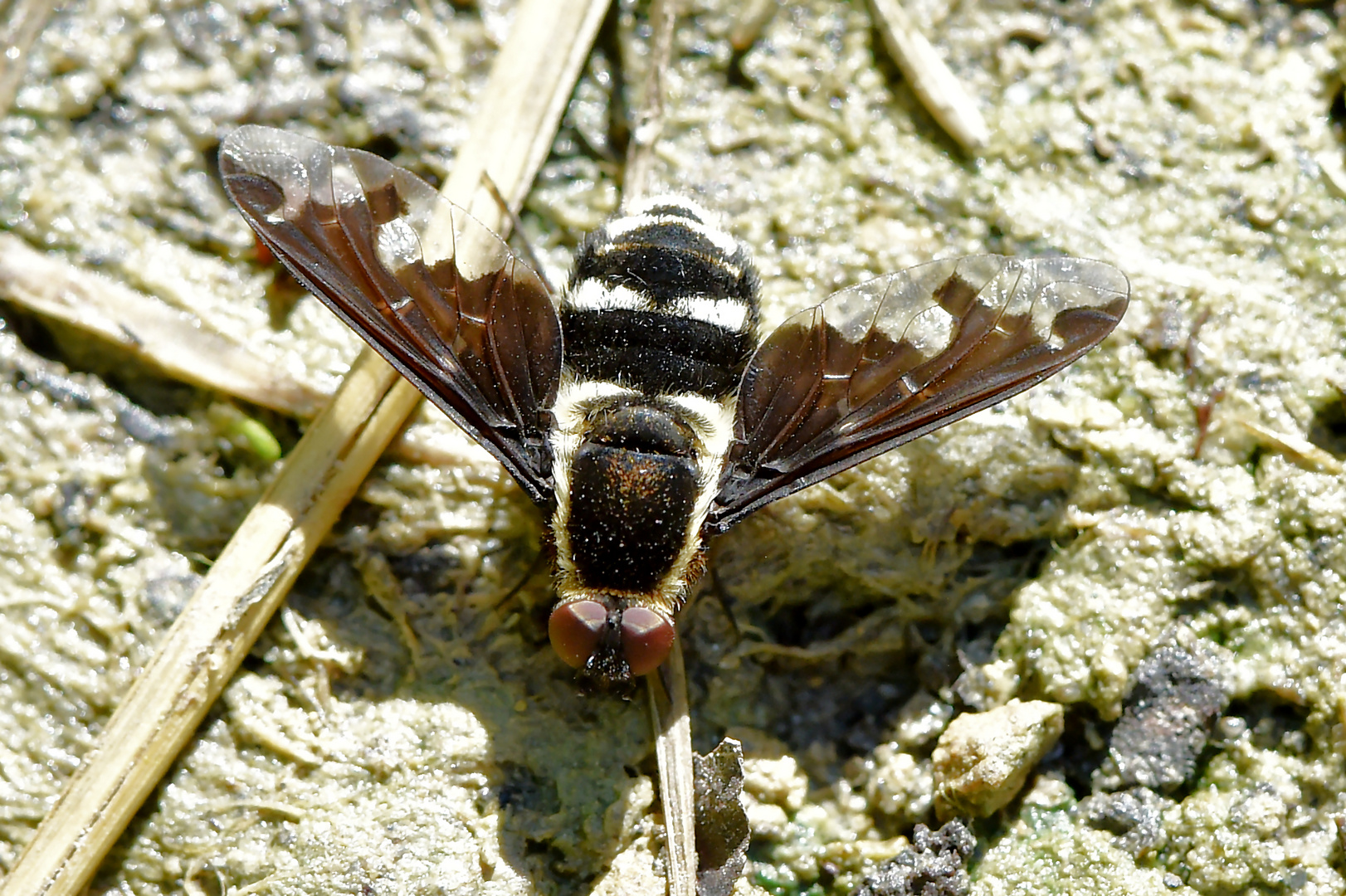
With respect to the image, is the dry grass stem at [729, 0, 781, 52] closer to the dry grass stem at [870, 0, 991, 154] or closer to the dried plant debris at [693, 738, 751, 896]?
the dry grass stem at [870, 0, 991, 154]

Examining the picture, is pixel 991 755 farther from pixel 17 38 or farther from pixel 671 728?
pixel 17 38

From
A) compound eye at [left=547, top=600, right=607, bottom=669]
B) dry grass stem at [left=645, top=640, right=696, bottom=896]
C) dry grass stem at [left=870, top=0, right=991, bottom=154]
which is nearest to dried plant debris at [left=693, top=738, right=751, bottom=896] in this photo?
dry grass stem at [left=645, top=640, right=696, bottom=896]

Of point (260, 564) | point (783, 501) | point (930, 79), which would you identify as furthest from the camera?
point (930, 79)

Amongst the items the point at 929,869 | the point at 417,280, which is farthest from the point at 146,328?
the point at 929,869

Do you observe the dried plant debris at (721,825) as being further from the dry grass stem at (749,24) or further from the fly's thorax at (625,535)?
the dry grass stem at (749,24)

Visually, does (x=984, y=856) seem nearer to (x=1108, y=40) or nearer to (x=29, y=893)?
(x=29, y=893)
